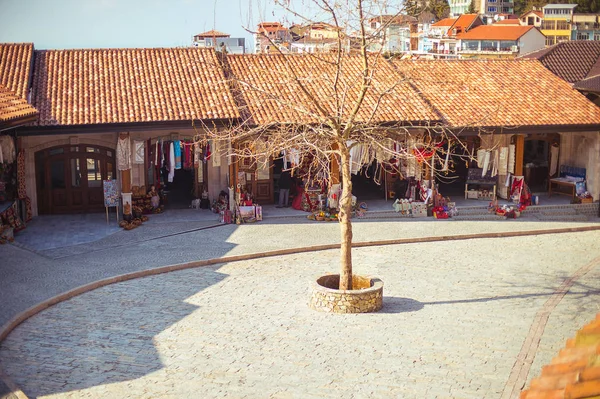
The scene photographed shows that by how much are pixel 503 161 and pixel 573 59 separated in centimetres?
850

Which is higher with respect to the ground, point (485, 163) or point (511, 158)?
point (511, 158)

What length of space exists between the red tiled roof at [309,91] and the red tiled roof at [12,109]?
5698 mm

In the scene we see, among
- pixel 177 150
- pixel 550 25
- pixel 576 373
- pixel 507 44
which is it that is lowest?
pixel 576 373

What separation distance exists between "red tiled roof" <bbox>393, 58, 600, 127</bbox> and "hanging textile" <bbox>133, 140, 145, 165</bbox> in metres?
9.07

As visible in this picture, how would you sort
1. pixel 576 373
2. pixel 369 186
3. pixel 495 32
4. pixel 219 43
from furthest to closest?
pixel 495 32 < pixel 219 43 < pixel 369 186 < pixel 576 373

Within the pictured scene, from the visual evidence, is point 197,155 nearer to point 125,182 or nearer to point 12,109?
point 125,182

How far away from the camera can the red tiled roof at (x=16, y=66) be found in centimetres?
2080

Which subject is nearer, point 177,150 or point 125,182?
point 125,182

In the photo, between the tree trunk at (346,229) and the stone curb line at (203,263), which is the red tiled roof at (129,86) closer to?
the stone curb line at (203,263)

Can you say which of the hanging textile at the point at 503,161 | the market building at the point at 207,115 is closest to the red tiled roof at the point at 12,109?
the market building at the point at 207,115

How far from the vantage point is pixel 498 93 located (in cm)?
2430

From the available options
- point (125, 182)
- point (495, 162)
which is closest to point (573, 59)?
point (495, 162)

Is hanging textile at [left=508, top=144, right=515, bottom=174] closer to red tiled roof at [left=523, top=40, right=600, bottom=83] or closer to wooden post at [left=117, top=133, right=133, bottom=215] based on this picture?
red tiled roof at [left=523, top=40, right=600, bottom=83]

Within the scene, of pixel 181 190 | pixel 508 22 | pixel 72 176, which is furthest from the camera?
pixel 508 22
